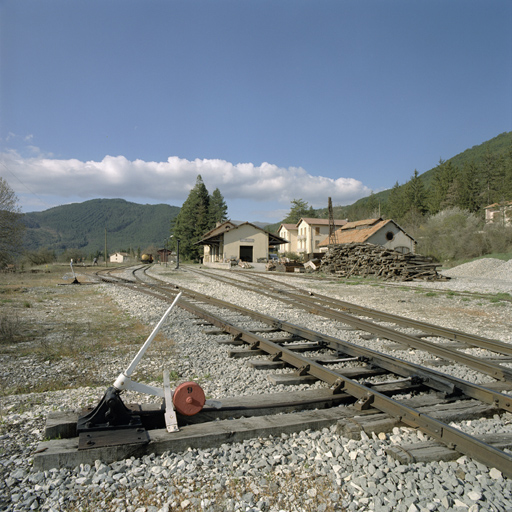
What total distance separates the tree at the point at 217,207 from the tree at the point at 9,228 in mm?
48371

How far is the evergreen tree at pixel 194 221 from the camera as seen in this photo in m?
75.2

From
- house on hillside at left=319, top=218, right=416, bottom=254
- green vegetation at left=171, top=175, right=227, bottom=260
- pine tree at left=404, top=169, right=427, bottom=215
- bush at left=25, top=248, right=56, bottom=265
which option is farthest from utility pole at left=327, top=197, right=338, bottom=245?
pine tree at left=404, top=169, right=427, bottom=215

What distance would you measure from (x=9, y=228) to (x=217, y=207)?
2212 inches

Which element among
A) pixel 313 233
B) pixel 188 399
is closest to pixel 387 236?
pixel 313 233

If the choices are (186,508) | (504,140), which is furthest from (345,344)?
(504,140)

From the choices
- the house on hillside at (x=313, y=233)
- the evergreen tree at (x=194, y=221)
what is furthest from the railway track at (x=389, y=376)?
the evergreen tree at (x=194, y=221)

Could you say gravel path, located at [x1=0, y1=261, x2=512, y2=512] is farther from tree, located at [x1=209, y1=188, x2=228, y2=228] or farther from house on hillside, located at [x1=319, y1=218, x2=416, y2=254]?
tree, located at [x1=209, y1=188, x2=228, y2=228]

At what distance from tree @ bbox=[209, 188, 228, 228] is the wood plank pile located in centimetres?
4910

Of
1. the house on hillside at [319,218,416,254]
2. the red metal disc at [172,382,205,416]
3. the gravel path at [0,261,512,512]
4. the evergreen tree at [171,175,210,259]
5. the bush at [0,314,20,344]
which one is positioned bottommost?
the gravel path at [0,261,512,512]

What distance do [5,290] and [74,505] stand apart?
639 inches

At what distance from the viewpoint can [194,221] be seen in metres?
77.1

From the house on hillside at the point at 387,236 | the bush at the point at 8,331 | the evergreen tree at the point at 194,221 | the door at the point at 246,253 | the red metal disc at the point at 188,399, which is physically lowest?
the bush at the point at 8,331

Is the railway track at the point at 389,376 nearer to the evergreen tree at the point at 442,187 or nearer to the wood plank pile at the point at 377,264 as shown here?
the wood plank pile at the point at 377,264

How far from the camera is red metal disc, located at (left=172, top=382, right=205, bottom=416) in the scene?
10.8 ft
